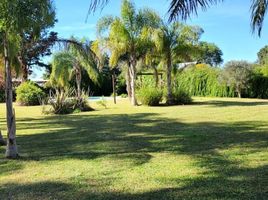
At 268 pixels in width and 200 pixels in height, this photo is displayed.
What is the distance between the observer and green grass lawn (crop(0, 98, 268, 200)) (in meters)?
5.95

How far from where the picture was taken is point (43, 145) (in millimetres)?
10688

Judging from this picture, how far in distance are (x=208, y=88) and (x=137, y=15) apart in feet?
52.9

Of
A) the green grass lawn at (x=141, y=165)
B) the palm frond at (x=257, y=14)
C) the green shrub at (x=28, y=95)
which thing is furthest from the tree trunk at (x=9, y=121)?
the green shrub at (x=28, y=95)

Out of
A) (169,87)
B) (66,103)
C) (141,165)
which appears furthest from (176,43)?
(141,165)

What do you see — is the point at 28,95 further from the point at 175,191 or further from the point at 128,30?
the point at 175,191

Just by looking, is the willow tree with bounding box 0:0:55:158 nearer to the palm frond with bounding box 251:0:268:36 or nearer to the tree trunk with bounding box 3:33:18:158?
the tree trunk with bounding box 3:33:18:158

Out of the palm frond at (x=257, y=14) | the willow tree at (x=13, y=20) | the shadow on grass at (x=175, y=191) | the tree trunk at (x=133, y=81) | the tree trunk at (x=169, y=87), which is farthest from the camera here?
the tree trunk at (x=169, y=87)

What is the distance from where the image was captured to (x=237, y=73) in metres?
35.8

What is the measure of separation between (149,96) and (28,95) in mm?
11142

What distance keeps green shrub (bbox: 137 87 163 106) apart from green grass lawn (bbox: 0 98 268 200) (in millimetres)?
13791

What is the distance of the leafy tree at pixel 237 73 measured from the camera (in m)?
35.7

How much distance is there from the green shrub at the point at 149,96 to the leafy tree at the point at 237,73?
33.9 feet

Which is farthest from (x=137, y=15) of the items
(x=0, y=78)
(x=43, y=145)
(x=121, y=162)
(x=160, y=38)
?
(x=121, y=162)

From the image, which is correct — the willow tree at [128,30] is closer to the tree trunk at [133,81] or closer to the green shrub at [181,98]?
the tree trunk at [133,81]
